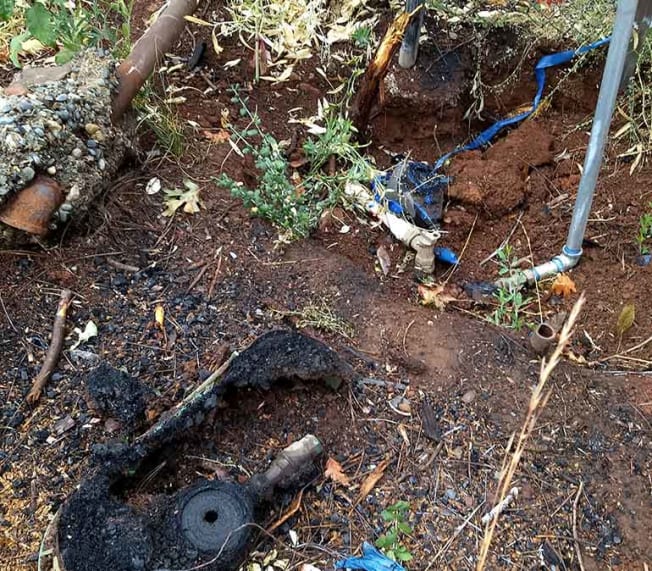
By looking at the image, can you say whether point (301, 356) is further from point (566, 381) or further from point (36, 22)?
point (36, 22)

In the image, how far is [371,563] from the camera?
1822 mm

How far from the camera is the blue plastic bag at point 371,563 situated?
5.96 feet

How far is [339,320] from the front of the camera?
98.1 inches

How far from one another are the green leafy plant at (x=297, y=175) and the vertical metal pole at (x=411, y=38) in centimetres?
47

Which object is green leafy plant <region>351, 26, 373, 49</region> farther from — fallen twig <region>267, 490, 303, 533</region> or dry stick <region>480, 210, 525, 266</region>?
fallen twig <region>267, 490, 303, 533</region>

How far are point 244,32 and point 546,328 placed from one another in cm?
245

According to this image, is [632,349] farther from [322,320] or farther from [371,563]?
[371,563]

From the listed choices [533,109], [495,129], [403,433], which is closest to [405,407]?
[403,433]

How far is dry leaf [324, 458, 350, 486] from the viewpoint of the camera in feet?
6.63

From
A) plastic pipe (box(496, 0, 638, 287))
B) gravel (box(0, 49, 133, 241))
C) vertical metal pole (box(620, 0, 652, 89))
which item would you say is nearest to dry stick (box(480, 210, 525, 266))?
plastic pipe (box(496, 0, 638, 287))

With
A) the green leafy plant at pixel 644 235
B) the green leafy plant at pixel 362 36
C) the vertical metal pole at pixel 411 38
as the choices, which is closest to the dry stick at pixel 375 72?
the vertical metal pole at pixel 411 38

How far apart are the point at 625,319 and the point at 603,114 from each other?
0.83 m

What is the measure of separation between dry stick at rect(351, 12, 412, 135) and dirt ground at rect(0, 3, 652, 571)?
64cm

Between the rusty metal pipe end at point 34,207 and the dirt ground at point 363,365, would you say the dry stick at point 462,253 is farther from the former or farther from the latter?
the rusty metal pipe end at point 34,207
